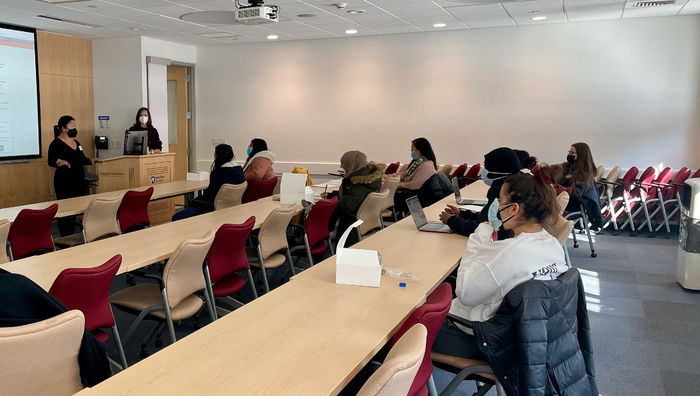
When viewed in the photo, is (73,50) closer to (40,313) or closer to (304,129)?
(304,129)

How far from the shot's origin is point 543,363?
2346mm

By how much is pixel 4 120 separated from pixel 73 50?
2119mm

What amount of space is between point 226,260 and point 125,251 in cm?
67

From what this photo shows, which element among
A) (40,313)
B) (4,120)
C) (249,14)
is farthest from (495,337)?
(4,120)

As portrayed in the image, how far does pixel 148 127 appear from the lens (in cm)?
1035

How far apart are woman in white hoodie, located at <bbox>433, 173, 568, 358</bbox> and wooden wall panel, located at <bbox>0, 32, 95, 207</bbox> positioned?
8936 millimetres

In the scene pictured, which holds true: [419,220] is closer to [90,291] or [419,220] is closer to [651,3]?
[90,291]

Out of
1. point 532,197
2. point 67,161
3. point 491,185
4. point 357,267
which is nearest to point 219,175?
point 67,161

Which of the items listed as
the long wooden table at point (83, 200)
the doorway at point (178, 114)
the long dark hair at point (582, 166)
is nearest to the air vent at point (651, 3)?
the long dark hair at point (582, 166)

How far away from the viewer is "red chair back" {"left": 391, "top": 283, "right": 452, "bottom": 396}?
212cm

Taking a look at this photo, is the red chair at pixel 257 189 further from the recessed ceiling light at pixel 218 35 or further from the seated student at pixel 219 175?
the recessed ceiling light at pixel 218 35

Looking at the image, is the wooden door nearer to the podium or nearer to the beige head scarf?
the podium

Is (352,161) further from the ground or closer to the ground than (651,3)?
closer to the ground

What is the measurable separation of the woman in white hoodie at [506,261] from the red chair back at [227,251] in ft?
5.48
